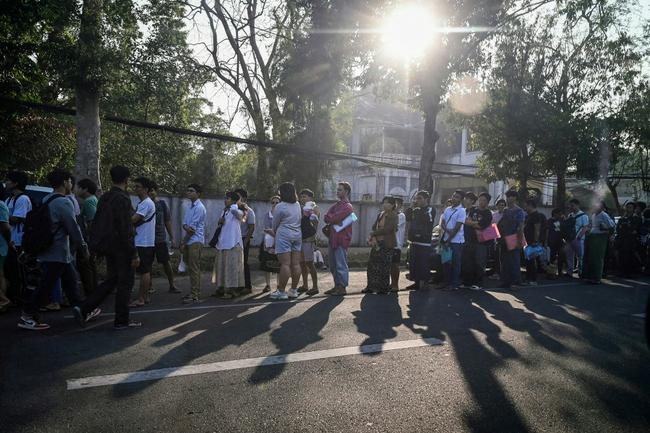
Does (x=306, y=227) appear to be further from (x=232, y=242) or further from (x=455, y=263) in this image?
(x=455, y=263)

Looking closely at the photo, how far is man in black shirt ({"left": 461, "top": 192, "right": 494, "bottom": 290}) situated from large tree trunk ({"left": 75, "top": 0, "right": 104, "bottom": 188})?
8352 mm

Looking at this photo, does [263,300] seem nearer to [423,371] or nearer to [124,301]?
[124,301]

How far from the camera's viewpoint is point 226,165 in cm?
3303

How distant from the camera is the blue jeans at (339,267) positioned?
8711mm

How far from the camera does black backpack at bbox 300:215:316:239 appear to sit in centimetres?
855

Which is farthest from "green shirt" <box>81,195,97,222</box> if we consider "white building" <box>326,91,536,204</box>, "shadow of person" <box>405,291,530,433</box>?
"white building" <box>326,91,536,204</box>

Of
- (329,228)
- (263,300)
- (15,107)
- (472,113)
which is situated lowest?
(263,300)

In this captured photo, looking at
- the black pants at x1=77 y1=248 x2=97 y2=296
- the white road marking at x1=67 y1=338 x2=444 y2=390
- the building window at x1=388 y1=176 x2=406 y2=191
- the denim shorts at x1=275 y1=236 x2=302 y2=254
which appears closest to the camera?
the white road marking at x1=67 y1=338 x2=444 y2=390

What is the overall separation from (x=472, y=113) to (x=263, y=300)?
17.9 meters

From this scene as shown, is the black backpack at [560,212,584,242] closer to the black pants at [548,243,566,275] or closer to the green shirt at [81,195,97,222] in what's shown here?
the black pants at [548,243,566,275]

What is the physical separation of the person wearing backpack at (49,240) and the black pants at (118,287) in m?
0.23

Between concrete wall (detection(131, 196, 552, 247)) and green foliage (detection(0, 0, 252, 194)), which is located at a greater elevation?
green foliage (detection(0, 0, 252, 194))

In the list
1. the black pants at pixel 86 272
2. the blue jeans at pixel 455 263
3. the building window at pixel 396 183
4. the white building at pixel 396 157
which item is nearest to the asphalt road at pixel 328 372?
the black pants at pixel 86 272

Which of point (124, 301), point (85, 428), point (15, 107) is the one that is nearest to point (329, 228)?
point (124, 301)
